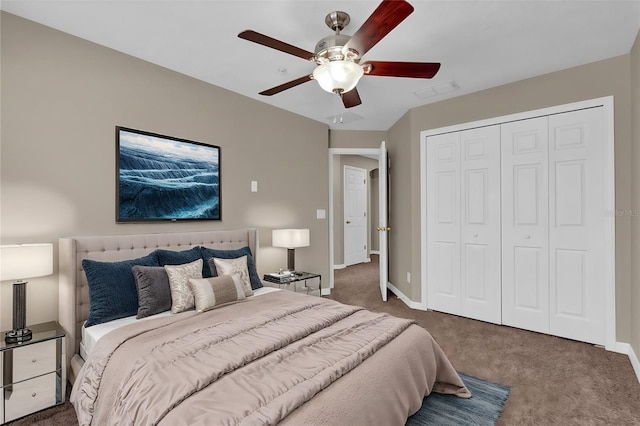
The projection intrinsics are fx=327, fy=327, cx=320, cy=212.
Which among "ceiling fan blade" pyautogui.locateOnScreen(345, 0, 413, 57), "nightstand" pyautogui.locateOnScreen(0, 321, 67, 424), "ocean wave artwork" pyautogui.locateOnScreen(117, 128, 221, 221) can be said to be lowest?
"nightstand" pyautogui.locateOnScreen(0, 321, 67, 424)

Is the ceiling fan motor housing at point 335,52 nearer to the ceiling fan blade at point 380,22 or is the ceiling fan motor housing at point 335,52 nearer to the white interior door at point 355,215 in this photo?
the ceiling fan blade at point 380,22

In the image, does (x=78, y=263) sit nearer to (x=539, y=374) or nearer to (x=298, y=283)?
(x=298, y=283)

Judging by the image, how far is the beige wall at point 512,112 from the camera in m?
2.86

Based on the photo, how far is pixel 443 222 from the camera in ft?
13.1

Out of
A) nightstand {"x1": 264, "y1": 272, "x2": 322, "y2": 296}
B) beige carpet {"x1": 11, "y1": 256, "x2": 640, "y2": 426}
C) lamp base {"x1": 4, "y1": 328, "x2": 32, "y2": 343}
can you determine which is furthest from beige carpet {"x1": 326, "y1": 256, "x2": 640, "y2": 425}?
lamp base {"x1": 4, "y1": 328, "x2": 32, "y2": 343}

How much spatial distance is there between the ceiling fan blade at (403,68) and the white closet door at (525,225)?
192cm

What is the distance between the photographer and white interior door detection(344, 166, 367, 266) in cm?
720

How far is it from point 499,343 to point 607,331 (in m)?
0.91

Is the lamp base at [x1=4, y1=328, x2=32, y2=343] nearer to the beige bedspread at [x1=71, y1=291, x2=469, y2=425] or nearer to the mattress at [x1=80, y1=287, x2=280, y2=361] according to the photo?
the mattress at [x1=80, y1=287, x2=280, y2=361]

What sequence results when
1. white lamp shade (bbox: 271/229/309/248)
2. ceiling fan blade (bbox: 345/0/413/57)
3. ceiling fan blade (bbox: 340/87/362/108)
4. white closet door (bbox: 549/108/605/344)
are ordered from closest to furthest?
ceiling fan blade (bbox: 345/0/413/57)
ceiling fan blade (bbox: 340/87/362/108)
white closet door (bbox: 549/108/605/344)
white lamp shade (bbox: 271/229/309/248)

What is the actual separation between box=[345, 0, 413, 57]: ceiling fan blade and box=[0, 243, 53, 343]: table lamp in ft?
7.53

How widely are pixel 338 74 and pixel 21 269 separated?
2263 millimetres

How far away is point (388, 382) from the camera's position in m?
1.59

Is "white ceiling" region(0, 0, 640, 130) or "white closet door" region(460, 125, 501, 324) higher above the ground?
"white ceiling" region(0, 0, 640, 130)
